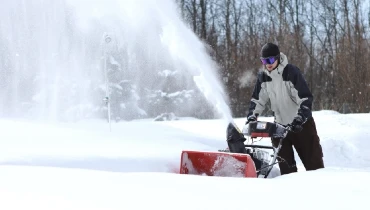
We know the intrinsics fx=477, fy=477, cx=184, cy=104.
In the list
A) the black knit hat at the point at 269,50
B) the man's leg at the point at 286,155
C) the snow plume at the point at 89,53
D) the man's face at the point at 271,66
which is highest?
the snow plume at the point at 89,53

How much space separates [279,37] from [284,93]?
25.3 meters

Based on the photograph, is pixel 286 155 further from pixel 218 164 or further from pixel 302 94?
pixel 218 164

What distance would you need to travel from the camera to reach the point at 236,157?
357 cm

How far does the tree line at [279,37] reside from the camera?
84.6ft

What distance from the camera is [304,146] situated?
4.45 meters

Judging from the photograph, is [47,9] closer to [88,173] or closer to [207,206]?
[88,173]

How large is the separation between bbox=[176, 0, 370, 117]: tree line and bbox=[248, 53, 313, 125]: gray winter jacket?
59.5ft

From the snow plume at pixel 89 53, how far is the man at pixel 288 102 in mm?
460

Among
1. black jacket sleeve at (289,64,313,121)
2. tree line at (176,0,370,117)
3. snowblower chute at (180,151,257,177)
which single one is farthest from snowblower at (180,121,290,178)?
tree line at (176,0,370,117)

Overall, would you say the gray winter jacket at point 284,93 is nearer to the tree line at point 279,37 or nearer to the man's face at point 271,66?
the man's face at point 271,66

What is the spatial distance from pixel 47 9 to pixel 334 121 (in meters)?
6.79

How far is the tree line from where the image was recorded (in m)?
25.8

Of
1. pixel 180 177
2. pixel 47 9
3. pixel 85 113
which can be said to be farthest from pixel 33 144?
pixel 85 113

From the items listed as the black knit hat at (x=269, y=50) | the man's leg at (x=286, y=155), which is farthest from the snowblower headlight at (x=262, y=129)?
the man's leg at (x=286, y=155)
